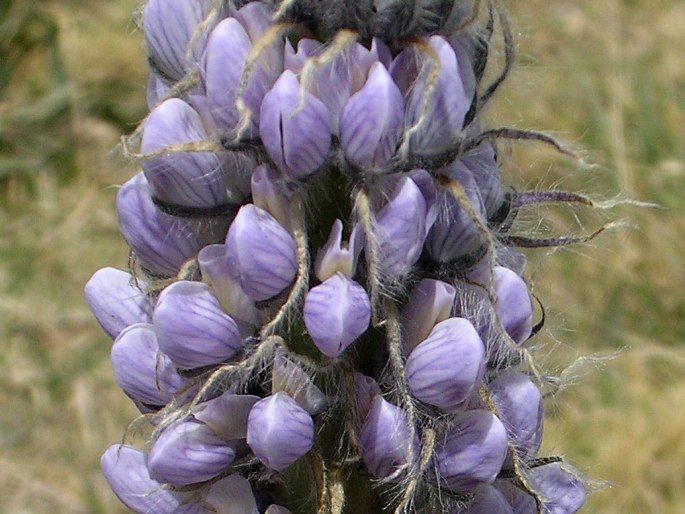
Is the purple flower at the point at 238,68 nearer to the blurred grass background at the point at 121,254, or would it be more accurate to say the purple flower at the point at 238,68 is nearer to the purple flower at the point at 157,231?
the purple flower at the point at 157,231

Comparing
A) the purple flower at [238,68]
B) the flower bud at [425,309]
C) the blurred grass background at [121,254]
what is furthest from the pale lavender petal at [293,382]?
the blurred grass background at [121,254]

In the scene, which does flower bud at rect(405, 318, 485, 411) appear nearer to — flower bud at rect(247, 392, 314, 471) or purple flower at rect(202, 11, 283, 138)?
A: flower bud at rect(247, 392, 314, 471)

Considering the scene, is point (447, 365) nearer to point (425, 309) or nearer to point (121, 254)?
point (425, 309)

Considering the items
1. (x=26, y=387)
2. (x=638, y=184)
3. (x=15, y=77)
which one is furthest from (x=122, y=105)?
(x=638, y=184)

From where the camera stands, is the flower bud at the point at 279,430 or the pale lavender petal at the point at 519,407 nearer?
the flower bud at the point at 279,430

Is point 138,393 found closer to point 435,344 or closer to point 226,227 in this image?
point 226,227

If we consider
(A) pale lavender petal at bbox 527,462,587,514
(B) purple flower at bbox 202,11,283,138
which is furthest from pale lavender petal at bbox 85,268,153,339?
(A) pale lavender petal at bbox 527,462,587,514
